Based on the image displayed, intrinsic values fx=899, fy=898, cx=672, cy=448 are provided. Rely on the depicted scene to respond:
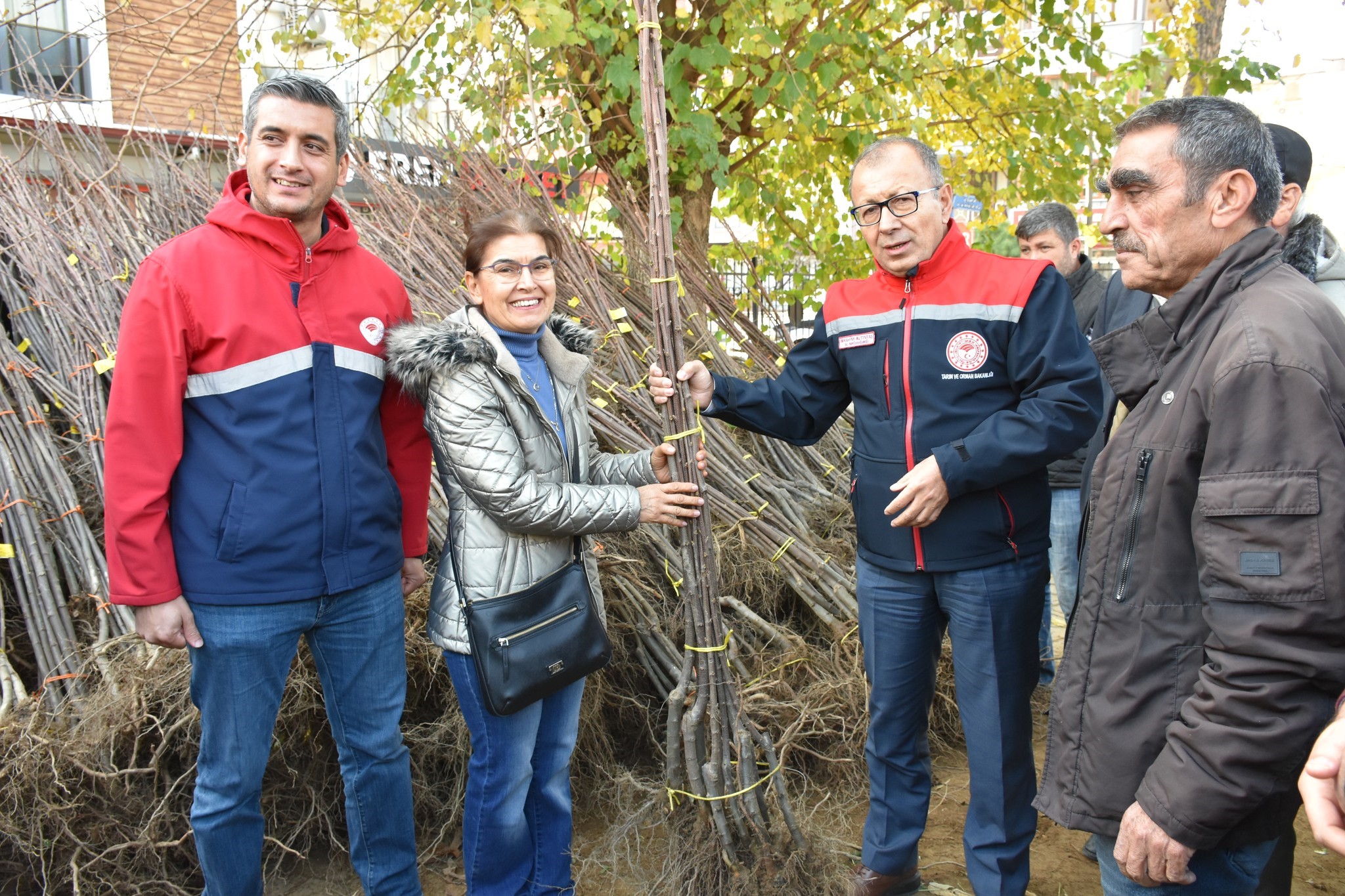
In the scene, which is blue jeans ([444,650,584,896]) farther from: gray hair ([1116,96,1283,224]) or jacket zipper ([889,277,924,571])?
gray hair ([1116,96,1283,224])

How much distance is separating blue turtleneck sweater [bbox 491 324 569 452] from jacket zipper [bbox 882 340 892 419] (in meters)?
0.78

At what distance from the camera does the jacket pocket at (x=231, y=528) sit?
5.93ft

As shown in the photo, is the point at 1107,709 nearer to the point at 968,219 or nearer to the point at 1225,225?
the point at 1225,225

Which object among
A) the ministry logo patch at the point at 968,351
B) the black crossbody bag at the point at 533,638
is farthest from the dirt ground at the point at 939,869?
the ministry logo patch at the point at 968,351

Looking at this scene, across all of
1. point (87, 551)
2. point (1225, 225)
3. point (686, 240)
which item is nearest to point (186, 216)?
point (87, 551)

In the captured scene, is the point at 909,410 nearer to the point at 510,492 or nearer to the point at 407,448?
the point at 510,492

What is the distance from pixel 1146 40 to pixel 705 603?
539 centimetres

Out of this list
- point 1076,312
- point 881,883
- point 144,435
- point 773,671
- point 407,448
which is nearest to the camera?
point 144,435

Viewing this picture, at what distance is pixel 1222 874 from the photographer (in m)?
1.33

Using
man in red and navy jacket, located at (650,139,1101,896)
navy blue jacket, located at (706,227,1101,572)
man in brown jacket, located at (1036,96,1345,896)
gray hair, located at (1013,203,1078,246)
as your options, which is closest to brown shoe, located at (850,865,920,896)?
man in red and navy jacket, located at (650,139,1101,896)

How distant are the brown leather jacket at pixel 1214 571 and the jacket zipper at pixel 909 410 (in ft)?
2.13

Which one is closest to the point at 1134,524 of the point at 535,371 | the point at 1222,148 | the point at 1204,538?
the point at 1204,538

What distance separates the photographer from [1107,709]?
1367 mm

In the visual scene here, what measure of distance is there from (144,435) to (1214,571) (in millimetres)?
1851
